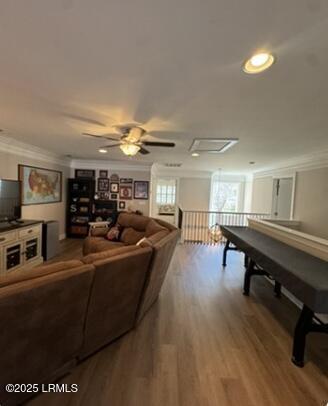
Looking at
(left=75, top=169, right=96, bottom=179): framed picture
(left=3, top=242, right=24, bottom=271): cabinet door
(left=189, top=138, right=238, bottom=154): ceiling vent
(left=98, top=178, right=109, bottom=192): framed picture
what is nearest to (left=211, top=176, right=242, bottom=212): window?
(left=98, top=178, right=109, bottom=192): framed picture

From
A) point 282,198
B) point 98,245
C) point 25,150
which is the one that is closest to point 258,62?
point 98,245

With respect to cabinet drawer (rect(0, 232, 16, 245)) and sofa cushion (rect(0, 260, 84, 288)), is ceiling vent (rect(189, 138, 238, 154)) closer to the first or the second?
sofa cushion (rect(0, 260, 84, 288))

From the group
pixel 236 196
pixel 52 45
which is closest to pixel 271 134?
pixel 52 45

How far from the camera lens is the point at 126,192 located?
6.87 meters

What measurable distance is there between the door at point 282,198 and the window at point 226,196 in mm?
3056

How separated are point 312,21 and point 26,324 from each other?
7.52 feet

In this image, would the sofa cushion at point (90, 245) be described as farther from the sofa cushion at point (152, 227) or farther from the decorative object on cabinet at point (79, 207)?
the decorative object on cabinet at point (79, 207)

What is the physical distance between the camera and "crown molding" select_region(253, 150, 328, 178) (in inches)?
170

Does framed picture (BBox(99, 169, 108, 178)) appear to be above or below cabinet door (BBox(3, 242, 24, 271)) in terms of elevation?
above

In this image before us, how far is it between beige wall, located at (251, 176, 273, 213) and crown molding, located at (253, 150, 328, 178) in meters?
0.37

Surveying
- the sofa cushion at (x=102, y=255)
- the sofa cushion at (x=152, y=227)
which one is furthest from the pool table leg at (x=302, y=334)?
the sofa cushion at (x=152, y=227)

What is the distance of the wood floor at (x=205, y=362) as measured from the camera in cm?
164

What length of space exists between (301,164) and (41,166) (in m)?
5.89

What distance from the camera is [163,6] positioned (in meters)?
1.08
